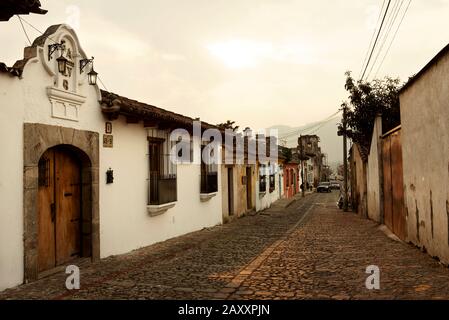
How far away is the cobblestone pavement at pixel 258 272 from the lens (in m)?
5.55

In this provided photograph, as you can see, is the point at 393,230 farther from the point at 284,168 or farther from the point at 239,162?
→ the point at 284,168

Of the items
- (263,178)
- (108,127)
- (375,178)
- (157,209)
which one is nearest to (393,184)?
(375,178)

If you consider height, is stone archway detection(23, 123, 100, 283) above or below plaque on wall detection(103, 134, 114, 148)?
below

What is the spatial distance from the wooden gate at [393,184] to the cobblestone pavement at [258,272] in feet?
2.18

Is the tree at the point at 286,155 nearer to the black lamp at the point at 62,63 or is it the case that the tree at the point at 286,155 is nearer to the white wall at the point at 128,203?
the white wall at the point at 128,203

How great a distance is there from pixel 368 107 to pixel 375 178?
5.74 meters

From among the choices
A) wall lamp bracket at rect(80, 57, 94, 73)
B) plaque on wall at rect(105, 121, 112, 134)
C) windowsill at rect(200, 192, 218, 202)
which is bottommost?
windowsill at rect(200, 192, 218, 202)

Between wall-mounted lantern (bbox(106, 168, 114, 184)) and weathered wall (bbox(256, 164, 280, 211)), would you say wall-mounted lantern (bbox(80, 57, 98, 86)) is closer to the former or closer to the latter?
wall-mounted lantern (bbox(106, 168, 114, 184))

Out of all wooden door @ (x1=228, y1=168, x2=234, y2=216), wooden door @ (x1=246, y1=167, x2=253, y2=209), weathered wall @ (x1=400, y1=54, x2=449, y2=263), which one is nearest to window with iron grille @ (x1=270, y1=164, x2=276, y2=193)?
wooden door @ (x1=246, y1=167, x2=253, y2=209)

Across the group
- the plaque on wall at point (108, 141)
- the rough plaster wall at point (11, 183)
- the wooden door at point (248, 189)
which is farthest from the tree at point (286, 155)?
the rough plaster wall at point (11, 183)

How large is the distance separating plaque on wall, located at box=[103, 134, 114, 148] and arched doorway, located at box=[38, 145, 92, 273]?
24.1 inches

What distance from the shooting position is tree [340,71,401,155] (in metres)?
18.2

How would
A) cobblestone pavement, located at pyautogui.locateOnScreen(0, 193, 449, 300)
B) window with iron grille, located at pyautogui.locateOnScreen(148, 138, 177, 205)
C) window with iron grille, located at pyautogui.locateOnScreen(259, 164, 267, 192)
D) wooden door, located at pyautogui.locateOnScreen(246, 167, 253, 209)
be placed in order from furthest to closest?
window with iron grille, located at pyautogui.locateOnScreen(259, 164, 267, 192)
wooden door, located at pyautogui.locateOnScreen(246, 167, 253, 209)
window with iron grille, located at pyautogui.locateOnScreen(148, 138, 177, 205)
cobblestone pavement, located at pyautogui.locateOnScreen(0, 193, 449, 300)

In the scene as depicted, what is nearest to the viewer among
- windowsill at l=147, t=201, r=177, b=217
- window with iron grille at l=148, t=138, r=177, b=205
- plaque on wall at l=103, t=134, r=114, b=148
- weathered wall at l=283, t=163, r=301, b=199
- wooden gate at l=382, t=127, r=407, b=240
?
plaque on wall at l=103, t=134, r=114, b=148
